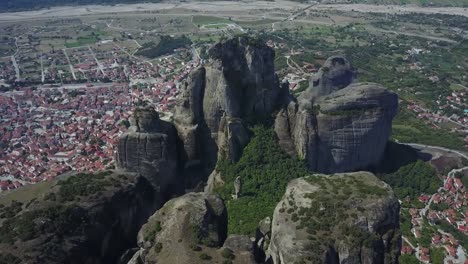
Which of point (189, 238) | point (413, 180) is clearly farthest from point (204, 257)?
point (413, 180)

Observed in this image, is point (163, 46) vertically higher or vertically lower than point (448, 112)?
higher

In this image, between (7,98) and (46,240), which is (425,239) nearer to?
(46,240)

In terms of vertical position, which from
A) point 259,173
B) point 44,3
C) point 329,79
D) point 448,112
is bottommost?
point 448,112

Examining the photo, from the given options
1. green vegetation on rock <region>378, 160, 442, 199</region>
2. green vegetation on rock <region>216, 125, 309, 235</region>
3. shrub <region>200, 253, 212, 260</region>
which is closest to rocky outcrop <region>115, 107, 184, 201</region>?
green vegetation on rock <region>216, 125, 309, 235</region>

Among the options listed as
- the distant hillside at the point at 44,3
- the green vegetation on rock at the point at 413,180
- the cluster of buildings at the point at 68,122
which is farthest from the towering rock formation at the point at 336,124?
the distant hillside at the point at 44,3

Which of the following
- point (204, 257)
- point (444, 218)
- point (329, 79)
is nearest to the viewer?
point (204, 257)

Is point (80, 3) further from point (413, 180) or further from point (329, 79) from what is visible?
point (413, 180)

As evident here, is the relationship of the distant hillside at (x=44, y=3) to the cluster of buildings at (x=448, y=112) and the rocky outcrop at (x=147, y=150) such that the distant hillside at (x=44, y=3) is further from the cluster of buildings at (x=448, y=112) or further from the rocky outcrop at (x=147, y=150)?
the rocky outcrop at (x=147, y=150)
